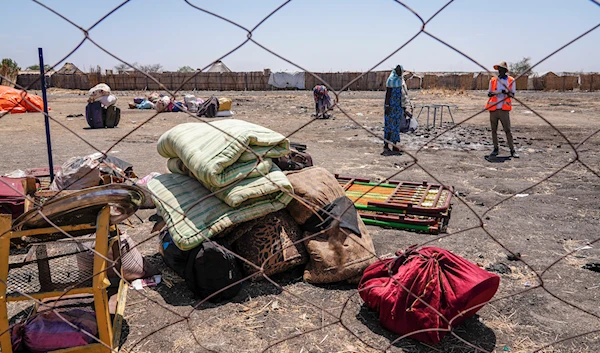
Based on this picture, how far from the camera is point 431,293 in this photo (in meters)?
2.41

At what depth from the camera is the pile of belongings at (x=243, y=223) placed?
2.93 metres

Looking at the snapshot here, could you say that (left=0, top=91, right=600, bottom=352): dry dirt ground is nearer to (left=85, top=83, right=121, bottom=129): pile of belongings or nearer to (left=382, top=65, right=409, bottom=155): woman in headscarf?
(left=382, top=65, right=409, bottom=155): woman in headscarf

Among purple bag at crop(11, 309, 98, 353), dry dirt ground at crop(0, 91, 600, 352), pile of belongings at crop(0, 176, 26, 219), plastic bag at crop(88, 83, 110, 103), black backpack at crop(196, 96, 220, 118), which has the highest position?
plastic bag at crop(88, 83, 110, 103)

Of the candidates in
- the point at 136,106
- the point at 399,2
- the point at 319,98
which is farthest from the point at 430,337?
the point at 136,106

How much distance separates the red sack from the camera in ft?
7.84

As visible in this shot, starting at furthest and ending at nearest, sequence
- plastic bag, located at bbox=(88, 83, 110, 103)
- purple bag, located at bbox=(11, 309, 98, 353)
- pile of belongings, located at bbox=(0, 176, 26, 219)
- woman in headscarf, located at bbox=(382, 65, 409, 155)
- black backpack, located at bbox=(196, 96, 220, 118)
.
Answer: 1. black backpack, located at bbox=(196, 96, 220, 118)
2. plastic bag, located at bbox=(88, 83, 110, 103)
3. woman in headscarf, located at bbox=(382, 65, 409, 155)
4. pile of belongings, located at bbox=(0, 176, 26, 219)
5. purple bag, located at bbox=(11, 309, 98, 353)

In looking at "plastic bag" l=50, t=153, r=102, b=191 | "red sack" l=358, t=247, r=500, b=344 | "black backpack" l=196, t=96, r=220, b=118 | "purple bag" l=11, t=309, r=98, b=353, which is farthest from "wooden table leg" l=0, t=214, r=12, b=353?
"black backpack" l=196, t=96, r=220, b=118

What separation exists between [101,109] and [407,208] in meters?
9.37

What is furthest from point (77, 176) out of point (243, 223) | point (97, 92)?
point (97, 92)

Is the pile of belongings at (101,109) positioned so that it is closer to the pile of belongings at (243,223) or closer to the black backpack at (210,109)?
the black backpack at (210,109)

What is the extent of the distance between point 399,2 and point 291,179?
7.83 feet

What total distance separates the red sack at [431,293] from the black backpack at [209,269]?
887 mm

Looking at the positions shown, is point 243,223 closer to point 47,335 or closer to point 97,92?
point 47,335

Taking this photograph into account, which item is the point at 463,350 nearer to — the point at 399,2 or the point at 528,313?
the point at 528,313
